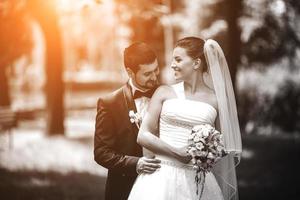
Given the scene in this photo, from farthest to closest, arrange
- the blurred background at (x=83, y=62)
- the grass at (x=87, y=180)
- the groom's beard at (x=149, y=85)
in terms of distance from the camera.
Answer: the blurred background at (x=83, y=62) → the grass at (x=87, y=180) → the groom's beard at (x=149, y=85)

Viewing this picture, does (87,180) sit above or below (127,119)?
below

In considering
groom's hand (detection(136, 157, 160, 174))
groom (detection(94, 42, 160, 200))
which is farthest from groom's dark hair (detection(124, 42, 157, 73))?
groom's hand (detection(136, 157, 160, 174))

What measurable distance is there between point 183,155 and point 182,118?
22 centimetres

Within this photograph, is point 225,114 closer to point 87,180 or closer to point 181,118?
point 181,118

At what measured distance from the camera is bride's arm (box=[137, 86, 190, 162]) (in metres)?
3.76

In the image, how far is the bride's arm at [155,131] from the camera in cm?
376

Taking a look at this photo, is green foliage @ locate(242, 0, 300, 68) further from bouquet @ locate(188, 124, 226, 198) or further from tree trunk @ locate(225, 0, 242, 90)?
bouquet @ locate(188, 124, 226, 198)

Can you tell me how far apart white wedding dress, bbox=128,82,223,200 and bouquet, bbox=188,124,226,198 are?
17 cm

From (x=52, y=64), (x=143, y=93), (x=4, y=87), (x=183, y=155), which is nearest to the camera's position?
(x=183, y=155)

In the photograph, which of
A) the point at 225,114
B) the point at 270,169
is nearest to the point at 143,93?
the point at 225,114

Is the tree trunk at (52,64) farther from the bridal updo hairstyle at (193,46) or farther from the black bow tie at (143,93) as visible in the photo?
the bridal updo hairstyle at (193,46)

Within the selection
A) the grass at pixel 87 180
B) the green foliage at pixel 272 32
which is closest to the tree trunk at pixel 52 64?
the grass at pixel 87 180

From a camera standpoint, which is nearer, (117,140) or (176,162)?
(176,162)

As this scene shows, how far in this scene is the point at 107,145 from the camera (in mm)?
3904
